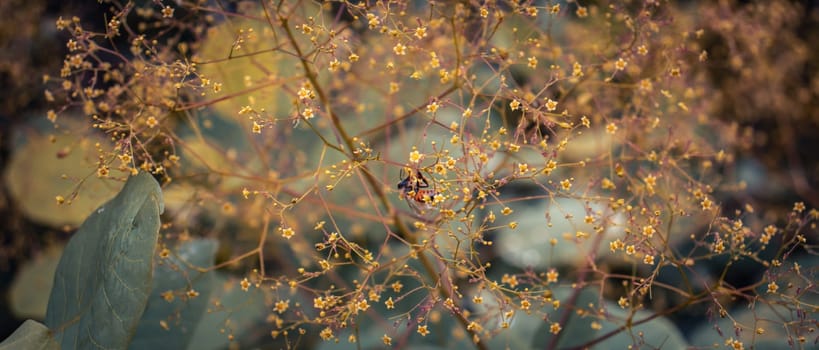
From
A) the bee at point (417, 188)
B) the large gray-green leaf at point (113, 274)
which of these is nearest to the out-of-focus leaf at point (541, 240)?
the bee at point (417, 188)

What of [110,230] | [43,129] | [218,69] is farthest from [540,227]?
[43,129]

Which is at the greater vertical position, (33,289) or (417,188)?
(417,188)

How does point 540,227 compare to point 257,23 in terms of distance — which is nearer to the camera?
point 257,23

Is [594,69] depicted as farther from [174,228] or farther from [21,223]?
[21,223]

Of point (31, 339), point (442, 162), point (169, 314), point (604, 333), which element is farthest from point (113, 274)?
point (604, 333)

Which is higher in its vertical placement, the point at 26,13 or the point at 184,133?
the point at 26,13

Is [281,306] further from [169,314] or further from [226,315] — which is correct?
[226,315]

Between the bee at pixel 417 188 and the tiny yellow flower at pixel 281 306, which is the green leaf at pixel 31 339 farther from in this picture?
the bee at pixel 417 188
